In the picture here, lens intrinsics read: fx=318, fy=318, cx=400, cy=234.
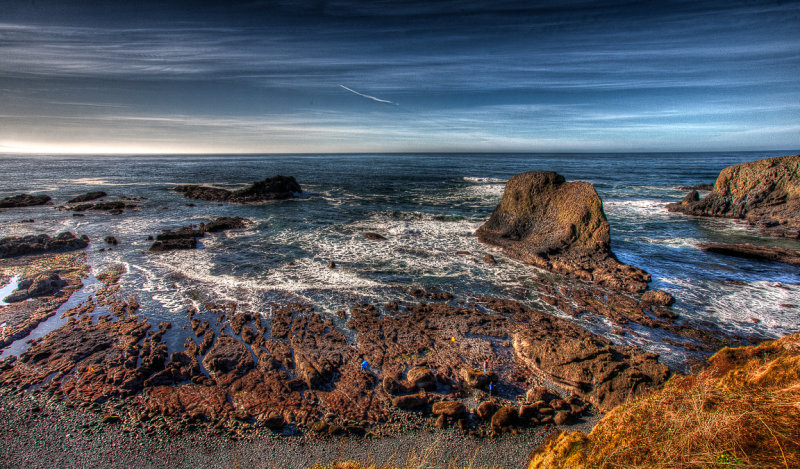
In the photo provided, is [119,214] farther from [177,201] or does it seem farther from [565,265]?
[565,265]

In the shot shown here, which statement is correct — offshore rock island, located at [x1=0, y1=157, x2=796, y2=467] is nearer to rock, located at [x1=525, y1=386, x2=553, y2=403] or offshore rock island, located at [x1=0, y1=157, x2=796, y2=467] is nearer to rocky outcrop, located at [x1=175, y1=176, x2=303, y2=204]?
rock, located at [x1=525, y1=386, x2=553, y2=403]

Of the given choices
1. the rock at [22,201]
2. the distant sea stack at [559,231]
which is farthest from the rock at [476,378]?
the rock at [22,201]

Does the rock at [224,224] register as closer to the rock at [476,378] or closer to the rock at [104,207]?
the rock at [104,207]

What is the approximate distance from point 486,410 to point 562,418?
1.64m

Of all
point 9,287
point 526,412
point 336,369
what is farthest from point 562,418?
point 9,287

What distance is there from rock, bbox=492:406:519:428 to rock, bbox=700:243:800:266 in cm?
1908

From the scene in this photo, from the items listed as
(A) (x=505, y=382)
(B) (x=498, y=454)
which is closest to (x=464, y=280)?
(A) (x=505, y=382)

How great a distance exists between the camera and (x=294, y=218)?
27891 mm

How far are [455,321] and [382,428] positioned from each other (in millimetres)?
4947

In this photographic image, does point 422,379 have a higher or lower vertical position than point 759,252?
lower

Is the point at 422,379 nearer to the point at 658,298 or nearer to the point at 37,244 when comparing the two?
the point at 658,298

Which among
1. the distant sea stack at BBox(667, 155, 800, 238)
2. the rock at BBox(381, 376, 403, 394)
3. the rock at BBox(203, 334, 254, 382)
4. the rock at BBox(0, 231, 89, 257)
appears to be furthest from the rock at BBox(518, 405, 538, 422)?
the distant sea stack at BBox(667, 155, 800, 238)

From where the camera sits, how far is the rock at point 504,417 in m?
6.83

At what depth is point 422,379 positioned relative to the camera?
801 centimetres
